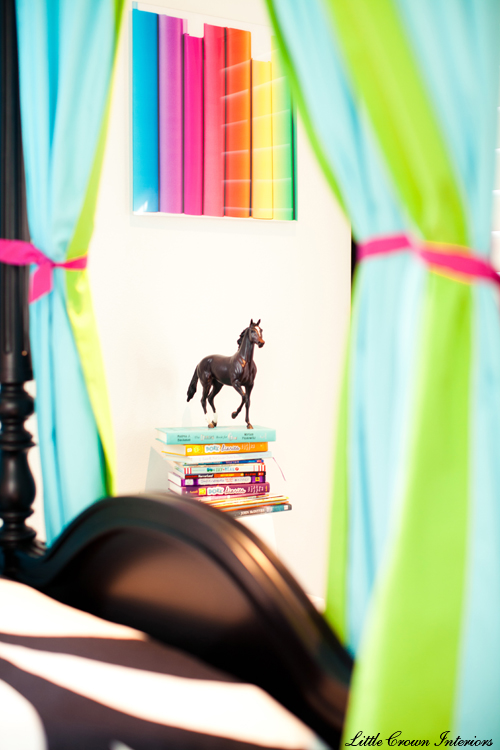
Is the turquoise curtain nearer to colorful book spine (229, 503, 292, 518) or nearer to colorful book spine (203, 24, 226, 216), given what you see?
colorful book spine (229, 503, 292, 518)

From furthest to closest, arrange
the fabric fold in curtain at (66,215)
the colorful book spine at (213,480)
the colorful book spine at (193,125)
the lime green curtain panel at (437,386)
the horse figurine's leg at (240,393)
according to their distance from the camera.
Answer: the colorful book spine at (193,125) → the horse figurine's leg at (240,393) → the colorful book spine at (213,480) → the fabric fold in curtain at (66,215) → the lime green curtain panel at (437,386)

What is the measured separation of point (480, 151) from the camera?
70 centimetres

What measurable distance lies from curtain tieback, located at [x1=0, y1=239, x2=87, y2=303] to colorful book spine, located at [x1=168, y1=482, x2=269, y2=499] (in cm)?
100

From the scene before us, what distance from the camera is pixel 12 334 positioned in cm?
145

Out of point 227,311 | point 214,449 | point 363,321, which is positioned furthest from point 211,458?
point 363,321

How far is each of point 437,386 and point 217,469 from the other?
1.59 meters

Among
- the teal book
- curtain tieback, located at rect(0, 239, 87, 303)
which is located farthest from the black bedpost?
the teal book

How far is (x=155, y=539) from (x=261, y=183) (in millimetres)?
1862

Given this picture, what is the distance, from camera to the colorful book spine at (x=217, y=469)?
2.18 meters

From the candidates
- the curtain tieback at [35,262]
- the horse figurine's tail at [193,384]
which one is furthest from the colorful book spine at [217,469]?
the curtain tieback at [35,262]

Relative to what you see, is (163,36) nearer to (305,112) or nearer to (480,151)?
(305,112)

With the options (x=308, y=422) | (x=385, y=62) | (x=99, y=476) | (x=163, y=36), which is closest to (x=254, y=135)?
(x=163, y=36)

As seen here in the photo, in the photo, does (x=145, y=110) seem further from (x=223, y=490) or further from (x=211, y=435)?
(x=223, y=490)

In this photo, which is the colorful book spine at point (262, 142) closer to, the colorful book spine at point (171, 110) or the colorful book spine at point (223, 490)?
the colorful book spine at point (171, 110)
